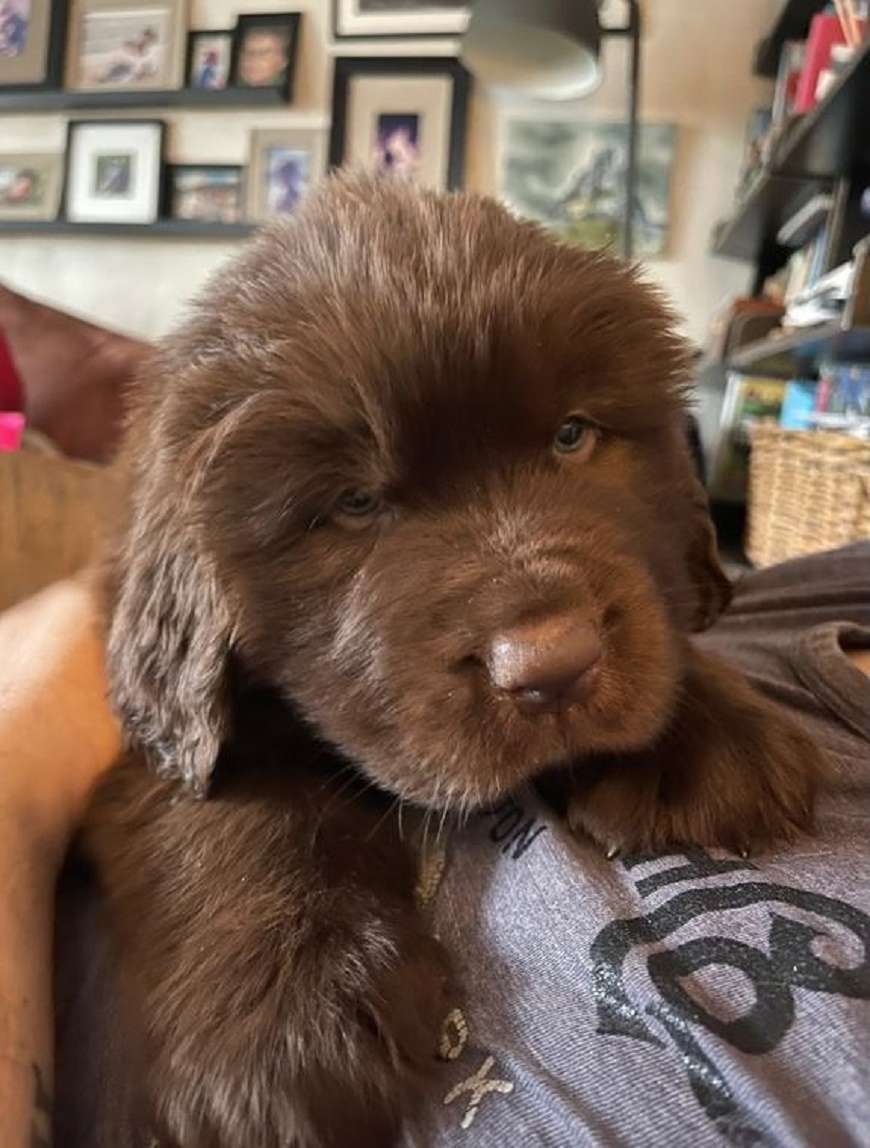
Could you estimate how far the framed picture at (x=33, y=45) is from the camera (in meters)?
5.36

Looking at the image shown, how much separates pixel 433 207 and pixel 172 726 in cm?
67

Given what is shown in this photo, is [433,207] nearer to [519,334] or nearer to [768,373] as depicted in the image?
[519,334]

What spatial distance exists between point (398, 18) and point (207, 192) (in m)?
1.25

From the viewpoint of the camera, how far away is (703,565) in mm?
1365

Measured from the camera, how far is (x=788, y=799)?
1044mm

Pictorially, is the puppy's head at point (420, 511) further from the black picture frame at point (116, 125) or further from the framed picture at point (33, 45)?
the framed picture at point (33, 45)

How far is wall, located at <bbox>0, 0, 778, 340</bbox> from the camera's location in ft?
16.7

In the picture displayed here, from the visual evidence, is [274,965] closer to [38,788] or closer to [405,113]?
[38,788]

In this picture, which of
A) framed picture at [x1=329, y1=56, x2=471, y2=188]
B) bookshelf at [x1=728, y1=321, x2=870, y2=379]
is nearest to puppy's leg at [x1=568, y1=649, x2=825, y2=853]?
bookshelf at [x1=728, y1=321, x2=870, y2=379]

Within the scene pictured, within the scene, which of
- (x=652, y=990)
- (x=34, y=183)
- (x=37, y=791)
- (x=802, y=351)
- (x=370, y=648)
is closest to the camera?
(x=652, y=990)

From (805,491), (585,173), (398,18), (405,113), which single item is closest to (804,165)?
(585,173)

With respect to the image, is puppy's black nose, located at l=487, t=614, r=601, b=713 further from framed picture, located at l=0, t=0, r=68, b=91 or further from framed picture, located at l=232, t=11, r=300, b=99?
framed picture, located at l=0, t=0, r=68, b=91

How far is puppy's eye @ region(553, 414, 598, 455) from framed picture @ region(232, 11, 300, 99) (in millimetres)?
4644

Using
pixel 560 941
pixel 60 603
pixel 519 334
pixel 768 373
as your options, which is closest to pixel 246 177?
pixel 768 373
